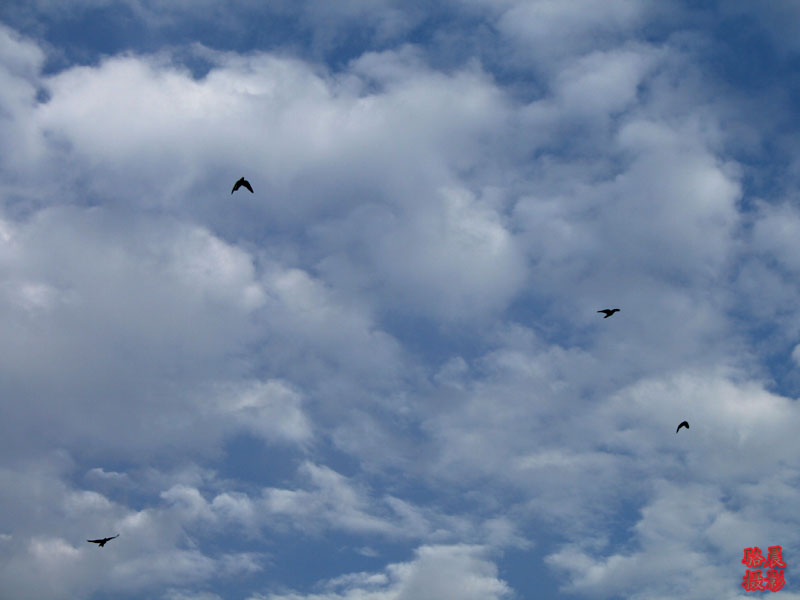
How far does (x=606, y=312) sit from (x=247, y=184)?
54.3 meters

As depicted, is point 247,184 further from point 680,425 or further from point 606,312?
point 680,425

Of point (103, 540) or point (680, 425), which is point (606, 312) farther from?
point (103, 540)

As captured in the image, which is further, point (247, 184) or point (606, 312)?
point (606, 312)

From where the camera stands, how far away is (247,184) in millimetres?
97812

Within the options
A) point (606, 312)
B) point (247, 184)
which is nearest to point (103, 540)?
point (247, 184)

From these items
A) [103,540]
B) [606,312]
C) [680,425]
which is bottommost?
[103,540]

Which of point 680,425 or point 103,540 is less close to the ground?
point 680,425

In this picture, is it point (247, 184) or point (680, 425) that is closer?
point (247, 184)

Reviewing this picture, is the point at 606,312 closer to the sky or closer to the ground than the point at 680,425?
closer to the sky

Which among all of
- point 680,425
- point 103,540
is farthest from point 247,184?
point 680,425

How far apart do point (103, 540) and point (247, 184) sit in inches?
2127

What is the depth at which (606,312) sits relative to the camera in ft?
379

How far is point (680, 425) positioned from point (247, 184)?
68.7 meters

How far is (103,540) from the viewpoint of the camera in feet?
362
